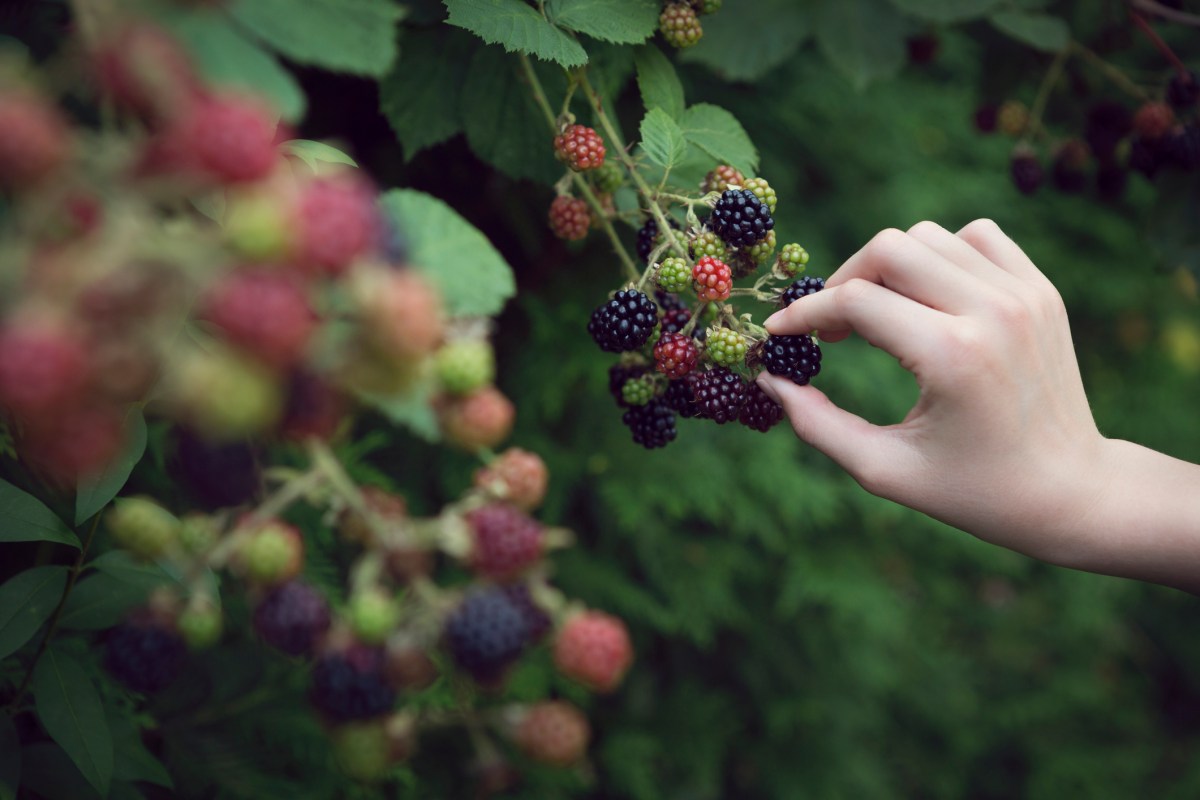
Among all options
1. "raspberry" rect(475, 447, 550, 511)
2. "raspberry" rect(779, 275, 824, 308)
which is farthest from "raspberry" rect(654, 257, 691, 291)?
"raspberry" rect(475, 447, 550, 511)

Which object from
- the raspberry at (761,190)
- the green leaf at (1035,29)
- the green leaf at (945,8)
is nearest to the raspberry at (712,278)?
the raspberry at (761,190)

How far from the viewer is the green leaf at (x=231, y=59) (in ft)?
1.39

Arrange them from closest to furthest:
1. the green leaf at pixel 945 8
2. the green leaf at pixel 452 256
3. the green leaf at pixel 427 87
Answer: the green leaf at pixel 452 256 < the green leaf at pixel 427 87 < the green leaf at pixel 945 8

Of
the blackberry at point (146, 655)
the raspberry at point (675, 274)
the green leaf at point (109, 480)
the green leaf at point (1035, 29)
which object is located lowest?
the blackberry at point (146, 655)

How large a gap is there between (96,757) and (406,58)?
0.84 m

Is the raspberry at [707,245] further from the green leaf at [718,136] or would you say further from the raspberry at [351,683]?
the raspberry at [351,683]

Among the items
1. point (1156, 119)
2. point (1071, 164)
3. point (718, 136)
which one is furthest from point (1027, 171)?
point (718, 136)

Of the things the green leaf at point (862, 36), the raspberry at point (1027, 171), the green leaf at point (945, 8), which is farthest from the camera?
the raspberry at point (1027, 171)

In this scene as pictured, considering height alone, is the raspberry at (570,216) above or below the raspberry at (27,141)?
below

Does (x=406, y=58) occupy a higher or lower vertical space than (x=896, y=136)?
higher

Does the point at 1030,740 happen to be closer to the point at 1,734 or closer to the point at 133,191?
the point at 1,734

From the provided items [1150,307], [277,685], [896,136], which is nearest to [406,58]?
[277,685]

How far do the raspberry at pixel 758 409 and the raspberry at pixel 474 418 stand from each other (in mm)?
318

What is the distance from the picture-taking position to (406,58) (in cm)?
106
